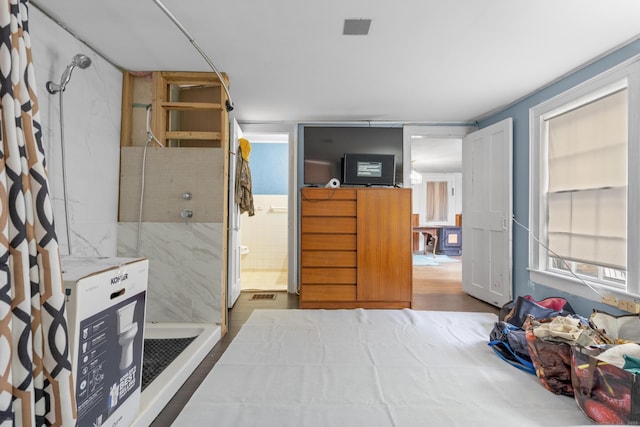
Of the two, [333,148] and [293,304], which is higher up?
[333,148]

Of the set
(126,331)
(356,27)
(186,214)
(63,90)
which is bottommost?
(126,331)

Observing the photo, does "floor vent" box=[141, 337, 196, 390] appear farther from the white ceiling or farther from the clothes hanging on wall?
the white ceiling

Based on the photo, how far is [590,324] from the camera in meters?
1.83

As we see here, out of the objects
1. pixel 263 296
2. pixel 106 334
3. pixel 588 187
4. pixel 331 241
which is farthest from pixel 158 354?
pixel 588 187

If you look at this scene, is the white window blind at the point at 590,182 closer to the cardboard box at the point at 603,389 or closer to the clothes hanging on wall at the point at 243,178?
the cardboard box at the point at 603,389

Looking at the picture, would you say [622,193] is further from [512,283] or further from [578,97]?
[512,283]

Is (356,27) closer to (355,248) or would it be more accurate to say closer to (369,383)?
(355,248)

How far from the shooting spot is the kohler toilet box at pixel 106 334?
3.26ft

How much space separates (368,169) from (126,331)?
294cm

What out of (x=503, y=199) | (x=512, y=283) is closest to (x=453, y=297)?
(x=512, y=283)

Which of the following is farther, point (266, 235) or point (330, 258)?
point (266, 235)

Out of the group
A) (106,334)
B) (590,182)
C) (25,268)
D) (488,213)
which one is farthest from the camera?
(488,213)

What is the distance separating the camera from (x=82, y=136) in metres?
2.10

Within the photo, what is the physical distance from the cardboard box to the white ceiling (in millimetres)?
1865
